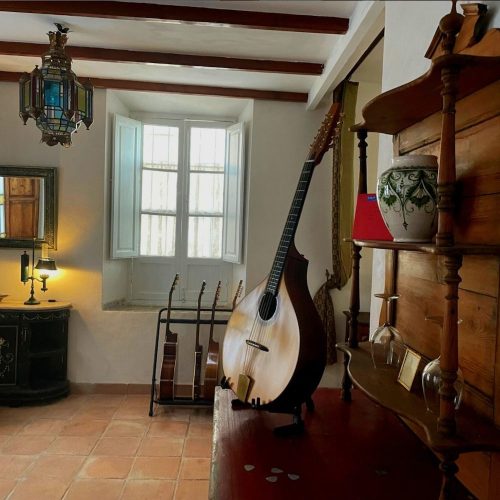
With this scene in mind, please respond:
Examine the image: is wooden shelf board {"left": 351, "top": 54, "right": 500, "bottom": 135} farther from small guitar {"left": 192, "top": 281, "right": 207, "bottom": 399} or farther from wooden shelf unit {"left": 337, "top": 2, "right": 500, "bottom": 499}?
small guitar {"left": 192, "top": 281, "right": 207, "bottom": 399}

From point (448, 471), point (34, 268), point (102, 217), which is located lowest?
point (448, 471)

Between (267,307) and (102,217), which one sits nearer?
(267,307)

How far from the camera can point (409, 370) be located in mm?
1079

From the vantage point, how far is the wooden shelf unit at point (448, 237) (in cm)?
81

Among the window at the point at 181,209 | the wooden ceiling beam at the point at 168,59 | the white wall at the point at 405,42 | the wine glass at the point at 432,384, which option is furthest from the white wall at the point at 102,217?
the wine glass at the point at 432,384

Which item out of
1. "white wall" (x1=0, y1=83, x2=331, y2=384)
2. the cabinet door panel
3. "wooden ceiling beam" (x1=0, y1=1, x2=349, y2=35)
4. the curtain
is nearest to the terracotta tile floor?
the cabinet door panel

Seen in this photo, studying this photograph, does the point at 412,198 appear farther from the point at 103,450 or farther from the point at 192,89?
the point at 192,89

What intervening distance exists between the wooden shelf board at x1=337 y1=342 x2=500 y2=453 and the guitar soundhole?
43 cm

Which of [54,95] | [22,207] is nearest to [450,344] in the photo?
[54,95]

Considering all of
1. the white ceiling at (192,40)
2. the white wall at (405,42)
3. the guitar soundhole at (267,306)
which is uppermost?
the white ceiling at (192,40)

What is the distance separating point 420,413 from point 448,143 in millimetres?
546

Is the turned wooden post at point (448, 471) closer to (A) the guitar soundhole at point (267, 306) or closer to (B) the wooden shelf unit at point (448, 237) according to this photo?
(B) the wooden shelf unit at point (448, 237)

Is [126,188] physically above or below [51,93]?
below

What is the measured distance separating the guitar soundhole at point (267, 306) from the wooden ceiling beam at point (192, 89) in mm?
2400
